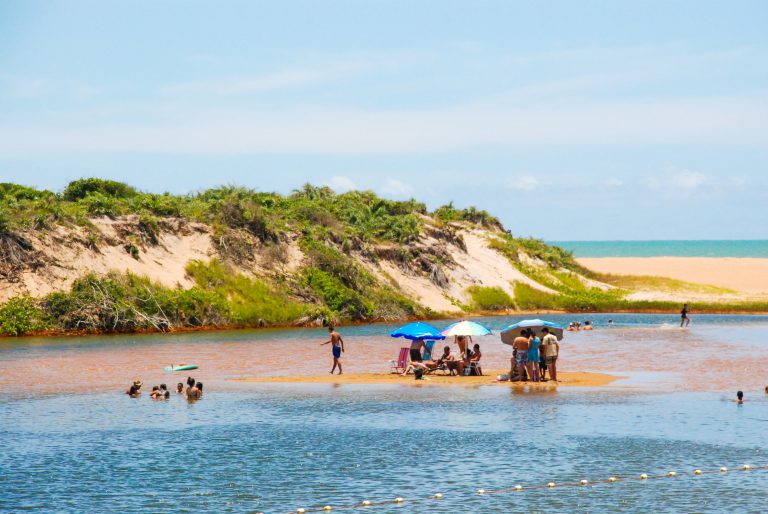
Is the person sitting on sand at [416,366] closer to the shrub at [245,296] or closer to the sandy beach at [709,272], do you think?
the shrub at [245,296]

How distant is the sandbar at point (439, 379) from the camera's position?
112 ft

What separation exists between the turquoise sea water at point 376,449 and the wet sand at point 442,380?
1269 millimetres

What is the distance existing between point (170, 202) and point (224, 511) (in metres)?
54.5

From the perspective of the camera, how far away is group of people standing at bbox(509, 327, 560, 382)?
34.0 meters

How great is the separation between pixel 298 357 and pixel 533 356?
42.7ft

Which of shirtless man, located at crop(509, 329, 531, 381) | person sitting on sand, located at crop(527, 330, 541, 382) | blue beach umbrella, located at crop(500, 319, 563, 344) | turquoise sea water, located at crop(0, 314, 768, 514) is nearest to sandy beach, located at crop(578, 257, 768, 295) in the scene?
blue beach umbrella, located at crop(500, 319, 563, 344)

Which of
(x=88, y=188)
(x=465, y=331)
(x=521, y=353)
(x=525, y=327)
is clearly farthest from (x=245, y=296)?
(x=521, y=353)

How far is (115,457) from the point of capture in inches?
869

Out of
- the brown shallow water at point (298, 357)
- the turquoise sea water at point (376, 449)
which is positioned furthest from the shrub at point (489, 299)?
the turquoise sea water at point (376, 449)

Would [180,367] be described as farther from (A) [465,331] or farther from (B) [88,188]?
(B) [88,188]

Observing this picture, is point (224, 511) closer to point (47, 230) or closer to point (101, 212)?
point (47, 230)

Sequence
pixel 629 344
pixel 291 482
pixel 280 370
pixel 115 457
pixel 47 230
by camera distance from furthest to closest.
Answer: pixel 47 230 → pixel 629 344 → pixel 280 370 → pixel 115 457 → pixel 291 482

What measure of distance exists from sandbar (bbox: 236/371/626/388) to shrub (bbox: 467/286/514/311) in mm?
42289

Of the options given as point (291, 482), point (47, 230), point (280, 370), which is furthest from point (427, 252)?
point (291, 482)
